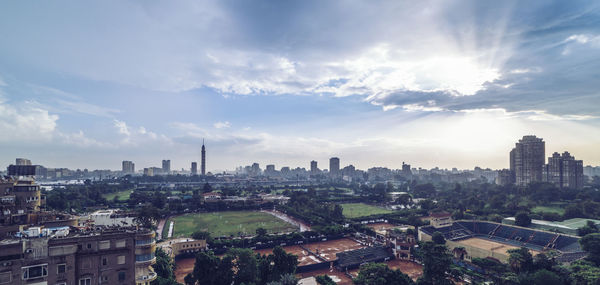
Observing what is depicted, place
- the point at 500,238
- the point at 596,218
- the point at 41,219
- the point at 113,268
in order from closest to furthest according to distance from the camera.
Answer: the point at 113,268 < the point at 41,219 < the point at 500,238 < the point at 596,218

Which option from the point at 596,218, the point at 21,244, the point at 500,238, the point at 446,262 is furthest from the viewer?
the point at 596,218

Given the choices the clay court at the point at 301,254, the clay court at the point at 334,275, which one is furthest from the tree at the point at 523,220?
the clay court at the point at 301,254

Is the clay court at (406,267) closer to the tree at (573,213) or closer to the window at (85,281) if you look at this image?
the window at (85,281)

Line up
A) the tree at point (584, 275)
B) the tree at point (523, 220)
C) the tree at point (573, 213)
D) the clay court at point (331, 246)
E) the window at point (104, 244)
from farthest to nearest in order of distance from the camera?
the tree at point (573, 213), the tree at point (523, 220), the clay court at point (331, 246), the tree at point (584, 275), the window at point (104, 244)

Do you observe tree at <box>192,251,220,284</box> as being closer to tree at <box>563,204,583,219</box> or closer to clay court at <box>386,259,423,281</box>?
clay court at <box>386,259,423,281</box>

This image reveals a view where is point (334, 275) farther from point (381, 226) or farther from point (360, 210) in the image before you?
point (360, 210)

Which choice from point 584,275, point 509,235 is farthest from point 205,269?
point 509,235

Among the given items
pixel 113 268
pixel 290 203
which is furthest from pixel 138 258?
pixel 290 203

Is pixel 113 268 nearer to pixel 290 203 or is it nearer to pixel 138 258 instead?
pixel 138 258
